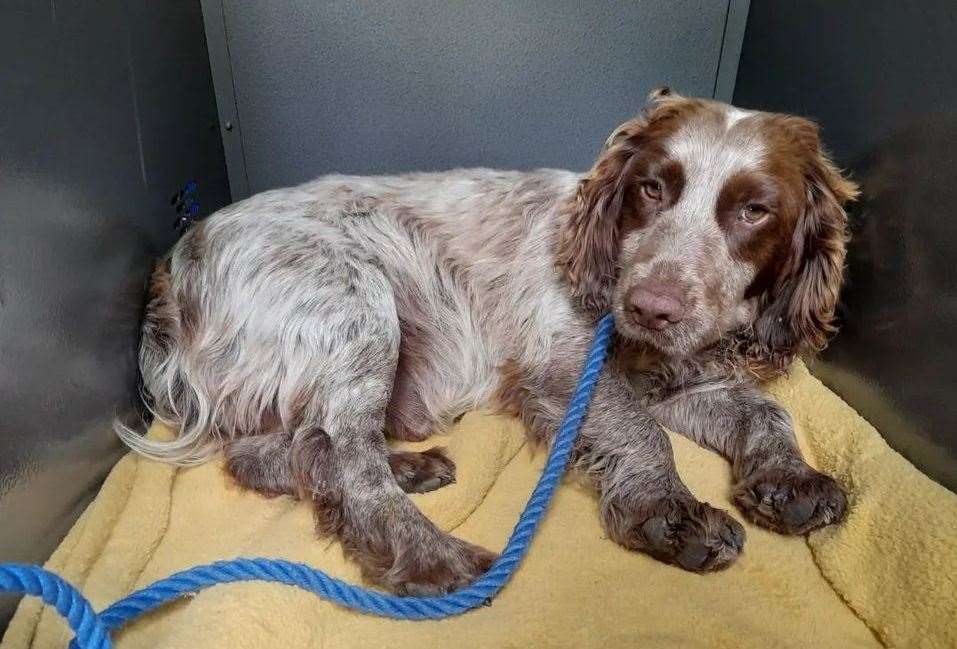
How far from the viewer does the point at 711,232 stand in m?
2.22

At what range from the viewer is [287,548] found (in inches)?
82.7

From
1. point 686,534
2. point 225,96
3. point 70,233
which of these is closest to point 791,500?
point 686,534

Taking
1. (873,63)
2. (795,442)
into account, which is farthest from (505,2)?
(795,442)

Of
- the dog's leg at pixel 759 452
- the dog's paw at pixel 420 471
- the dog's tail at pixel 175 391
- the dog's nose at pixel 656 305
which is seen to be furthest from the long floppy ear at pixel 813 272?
the dog's tail at pixel 175 391

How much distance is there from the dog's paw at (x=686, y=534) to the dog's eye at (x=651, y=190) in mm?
898

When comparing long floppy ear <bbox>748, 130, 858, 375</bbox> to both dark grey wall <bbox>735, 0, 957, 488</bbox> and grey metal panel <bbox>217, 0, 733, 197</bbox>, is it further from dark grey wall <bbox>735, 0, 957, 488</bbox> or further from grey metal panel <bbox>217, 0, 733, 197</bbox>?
grey metal panel <bbox>217, 0, 733, 197</bbox>

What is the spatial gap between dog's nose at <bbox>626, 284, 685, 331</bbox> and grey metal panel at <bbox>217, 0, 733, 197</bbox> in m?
1.65

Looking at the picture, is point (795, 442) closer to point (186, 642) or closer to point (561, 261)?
point (561, 261)

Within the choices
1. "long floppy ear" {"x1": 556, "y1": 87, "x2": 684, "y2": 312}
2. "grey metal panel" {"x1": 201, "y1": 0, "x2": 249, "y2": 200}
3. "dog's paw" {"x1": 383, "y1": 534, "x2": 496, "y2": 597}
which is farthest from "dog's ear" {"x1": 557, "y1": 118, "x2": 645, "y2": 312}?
"grey metal panel" {"x1": 201, "y1": 0, "x2": 249, "y2": 200}

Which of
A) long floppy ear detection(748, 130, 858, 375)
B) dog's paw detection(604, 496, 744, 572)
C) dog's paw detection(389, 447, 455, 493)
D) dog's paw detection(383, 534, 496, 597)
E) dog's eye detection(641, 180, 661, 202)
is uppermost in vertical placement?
dog's eye detection(641, 180, 661, 202)

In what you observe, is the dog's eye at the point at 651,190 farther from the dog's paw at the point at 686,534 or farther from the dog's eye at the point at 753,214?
the dog's paw at the point at 686,534

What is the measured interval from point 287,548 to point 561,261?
124 centimetres

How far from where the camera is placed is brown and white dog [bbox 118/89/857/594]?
2.15 metres

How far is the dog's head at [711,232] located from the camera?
2.16 metres
